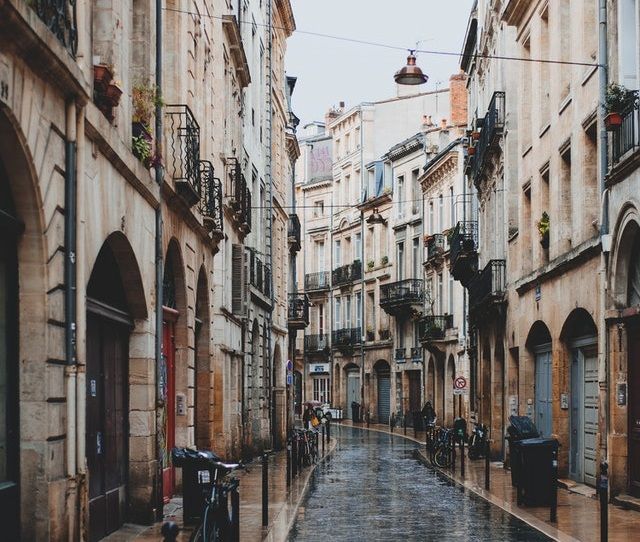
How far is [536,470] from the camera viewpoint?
64.0 feet

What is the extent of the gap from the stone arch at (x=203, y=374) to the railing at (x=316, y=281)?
54.1 m

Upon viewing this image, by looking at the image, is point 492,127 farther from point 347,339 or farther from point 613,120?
point 347,339

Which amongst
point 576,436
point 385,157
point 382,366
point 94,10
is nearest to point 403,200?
point 385,157

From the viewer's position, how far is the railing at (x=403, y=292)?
61594 mm

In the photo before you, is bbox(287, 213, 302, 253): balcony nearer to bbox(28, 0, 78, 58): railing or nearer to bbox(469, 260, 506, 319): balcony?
bbox(469, 260, 506, 319): balcony

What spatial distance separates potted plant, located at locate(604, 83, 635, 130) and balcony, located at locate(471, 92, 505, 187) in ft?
42.3

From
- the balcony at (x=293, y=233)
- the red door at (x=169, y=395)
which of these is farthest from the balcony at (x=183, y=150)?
the balcony at (x=293, y=233)

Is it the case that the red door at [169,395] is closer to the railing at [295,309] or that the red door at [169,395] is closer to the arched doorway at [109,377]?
the arched doorway at [109,377]

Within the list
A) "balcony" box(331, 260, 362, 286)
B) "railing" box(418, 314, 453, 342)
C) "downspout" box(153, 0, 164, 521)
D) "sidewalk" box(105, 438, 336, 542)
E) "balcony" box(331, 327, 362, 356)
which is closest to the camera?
"sidewalk" box(105, 438, 336, 542)

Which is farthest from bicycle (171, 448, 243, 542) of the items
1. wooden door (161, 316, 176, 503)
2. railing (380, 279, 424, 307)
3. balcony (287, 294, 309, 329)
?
railing (380, 279, 424, 307)

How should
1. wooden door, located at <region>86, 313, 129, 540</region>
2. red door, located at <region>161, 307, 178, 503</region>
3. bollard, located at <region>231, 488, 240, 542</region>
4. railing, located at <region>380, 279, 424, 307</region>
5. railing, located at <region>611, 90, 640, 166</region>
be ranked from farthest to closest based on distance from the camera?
railing, located at <region>380, 279, 424, 307</region> < red door, located at <region>161, 307, 178, 503</region> < railing, located at <region>611, 90, 640, 166</region> < wooden door, located at <region>86, 313, 129, 540</region> < bollard, located at <region>231, 488, 240, 542</region>

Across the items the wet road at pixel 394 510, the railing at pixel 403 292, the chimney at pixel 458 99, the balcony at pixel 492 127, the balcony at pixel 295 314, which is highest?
the chimney at pixel 458 99

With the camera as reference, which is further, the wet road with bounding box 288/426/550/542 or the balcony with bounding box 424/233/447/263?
the balcony with bounding box 424/233/447/263

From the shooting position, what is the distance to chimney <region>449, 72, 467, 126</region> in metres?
58.9
